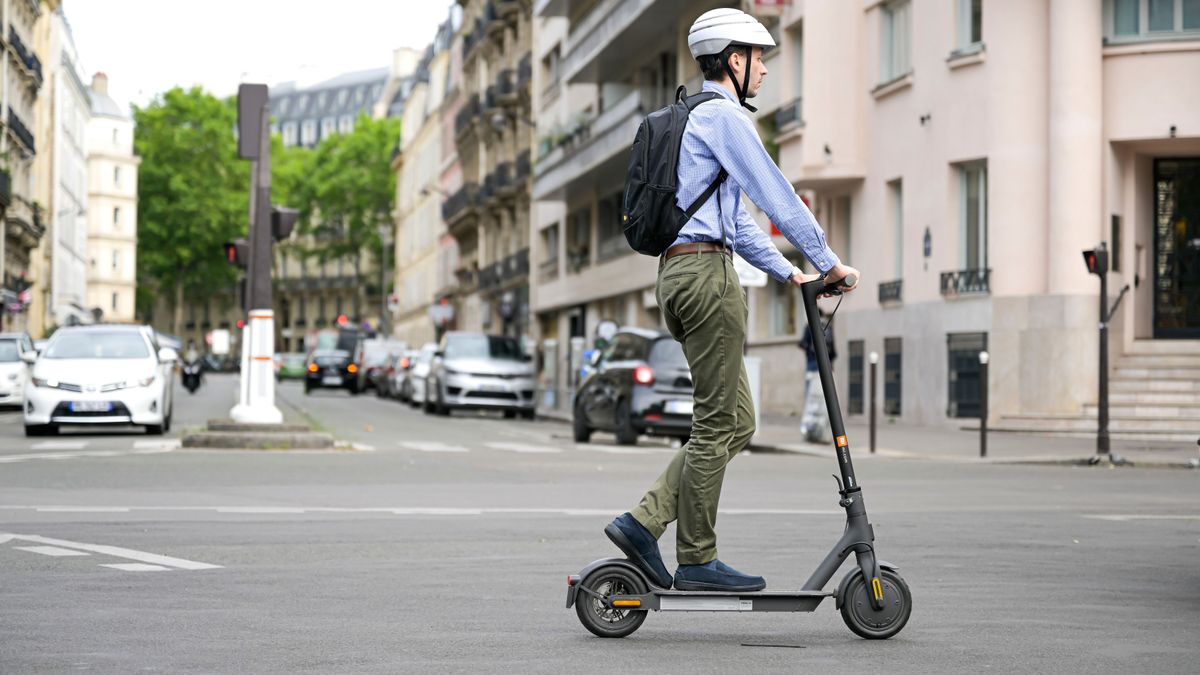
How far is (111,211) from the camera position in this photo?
132125 millimetres

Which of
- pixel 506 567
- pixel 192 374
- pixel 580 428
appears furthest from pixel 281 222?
pixel 192 374

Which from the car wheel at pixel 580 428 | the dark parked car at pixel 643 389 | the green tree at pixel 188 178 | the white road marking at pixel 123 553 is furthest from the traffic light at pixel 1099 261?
the green tree at pixel 188 178

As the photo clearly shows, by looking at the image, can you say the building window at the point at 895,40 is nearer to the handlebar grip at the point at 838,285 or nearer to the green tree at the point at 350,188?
the handlebar grip at the point at 838,285

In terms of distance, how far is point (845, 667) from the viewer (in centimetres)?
605

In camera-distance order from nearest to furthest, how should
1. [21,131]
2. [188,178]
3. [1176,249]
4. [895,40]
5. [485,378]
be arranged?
[1176,249]
[895,40]
[485,378]
[21,131]
[188,178]

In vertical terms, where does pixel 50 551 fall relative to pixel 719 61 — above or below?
below

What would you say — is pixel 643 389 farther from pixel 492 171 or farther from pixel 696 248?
pixel 492 171

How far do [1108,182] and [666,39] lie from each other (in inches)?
851

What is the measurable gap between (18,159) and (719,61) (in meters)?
70.7

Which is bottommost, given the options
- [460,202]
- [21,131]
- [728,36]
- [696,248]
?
[696,248]

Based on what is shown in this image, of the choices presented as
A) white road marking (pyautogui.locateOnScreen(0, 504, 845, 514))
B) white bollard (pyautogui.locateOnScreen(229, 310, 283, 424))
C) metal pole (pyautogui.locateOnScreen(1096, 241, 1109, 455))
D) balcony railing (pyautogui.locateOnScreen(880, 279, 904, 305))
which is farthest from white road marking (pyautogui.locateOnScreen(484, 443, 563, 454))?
balcony railing (pyautogui.locateOnScreen(880, 279, 904, 305))

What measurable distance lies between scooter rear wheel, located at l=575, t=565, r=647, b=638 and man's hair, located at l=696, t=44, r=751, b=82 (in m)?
1.73

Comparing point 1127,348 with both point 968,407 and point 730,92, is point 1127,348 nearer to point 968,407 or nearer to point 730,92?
point 968,407

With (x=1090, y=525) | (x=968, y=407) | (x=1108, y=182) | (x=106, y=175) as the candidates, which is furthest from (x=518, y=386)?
(x=106, y=175)
